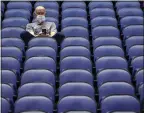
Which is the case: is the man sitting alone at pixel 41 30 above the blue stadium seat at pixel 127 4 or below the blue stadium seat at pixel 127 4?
below

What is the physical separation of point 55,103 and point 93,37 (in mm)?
2163

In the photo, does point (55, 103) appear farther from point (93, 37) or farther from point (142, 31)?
point (142, 31)

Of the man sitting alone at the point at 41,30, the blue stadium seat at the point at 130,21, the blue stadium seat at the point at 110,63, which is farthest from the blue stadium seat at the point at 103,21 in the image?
the blue stadium seat at the point at 110,63

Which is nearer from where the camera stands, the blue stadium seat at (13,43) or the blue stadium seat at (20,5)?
the blue stadium seat at (13,43)

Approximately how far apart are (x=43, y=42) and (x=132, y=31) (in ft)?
6.63

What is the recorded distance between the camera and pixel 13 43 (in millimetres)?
8023

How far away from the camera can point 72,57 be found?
7.50 meters

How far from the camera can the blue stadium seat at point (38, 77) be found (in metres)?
6.98

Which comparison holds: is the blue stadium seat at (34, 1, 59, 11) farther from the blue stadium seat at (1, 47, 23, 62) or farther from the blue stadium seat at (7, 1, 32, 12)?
the blue stadium seat at (1, 47, 23, 62)

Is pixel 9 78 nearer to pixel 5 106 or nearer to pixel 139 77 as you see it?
pixel 5 106

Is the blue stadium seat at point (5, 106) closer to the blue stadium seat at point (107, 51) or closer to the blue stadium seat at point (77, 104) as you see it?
the blue stadium seat at point (77, 104)

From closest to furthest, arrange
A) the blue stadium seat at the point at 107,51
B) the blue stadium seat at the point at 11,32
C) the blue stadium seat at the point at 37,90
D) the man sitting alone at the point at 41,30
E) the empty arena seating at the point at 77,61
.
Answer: the empty arena seating at the point at 77,61, the blue stadium seat at the point at 37,90, the blue stadium seat at the point at 107,51, the man sitting alone at the point at 41,30, the blue stadium seat at the point at 11,32

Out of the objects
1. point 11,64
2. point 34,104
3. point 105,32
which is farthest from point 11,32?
point 34,104

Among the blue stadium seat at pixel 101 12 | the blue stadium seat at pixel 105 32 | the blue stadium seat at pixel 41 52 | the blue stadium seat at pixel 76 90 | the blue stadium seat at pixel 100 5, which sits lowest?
the blue stadium seat at pixel 76 90
